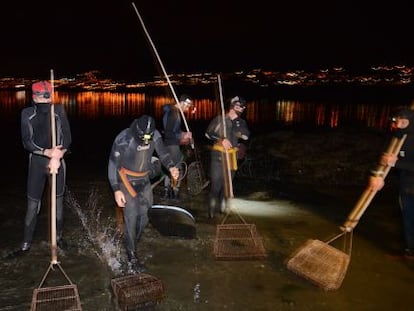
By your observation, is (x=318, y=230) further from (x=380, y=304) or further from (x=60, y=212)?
(x=60, y=212)

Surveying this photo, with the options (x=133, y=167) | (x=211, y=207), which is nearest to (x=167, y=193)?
(x=211, y=207)

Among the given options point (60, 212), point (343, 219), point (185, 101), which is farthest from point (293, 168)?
point (60, 212)

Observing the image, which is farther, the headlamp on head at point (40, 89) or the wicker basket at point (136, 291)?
the headlamp on head at point (40, 89)

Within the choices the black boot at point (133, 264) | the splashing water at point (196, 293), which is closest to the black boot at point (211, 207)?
the black boot at point (133, 264)

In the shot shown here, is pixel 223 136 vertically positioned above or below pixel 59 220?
above

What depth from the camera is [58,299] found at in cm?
458

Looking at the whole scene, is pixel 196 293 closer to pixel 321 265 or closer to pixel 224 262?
pixel 224 262

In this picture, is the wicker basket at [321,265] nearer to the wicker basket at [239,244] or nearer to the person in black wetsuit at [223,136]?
the wicker basket at [239,244]

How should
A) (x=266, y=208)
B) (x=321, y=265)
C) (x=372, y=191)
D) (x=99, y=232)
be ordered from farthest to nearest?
(x=266, y=208)
(x=99, y=232)
(x=372, y=191)
(x=321, y=265)

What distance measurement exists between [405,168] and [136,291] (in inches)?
165

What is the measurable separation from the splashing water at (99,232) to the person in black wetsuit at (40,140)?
0.98 meters

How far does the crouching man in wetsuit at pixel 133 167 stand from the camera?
5.34m

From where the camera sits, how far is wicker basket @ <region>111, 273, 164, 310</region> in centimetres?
478

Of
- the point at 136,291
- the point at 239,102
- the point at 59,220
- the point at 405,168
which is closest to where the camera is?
the point at 136,291
